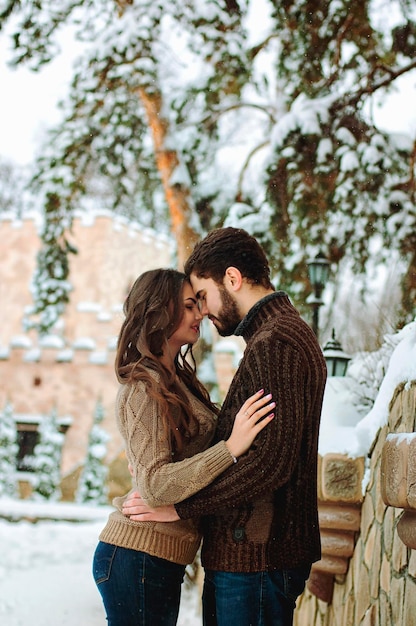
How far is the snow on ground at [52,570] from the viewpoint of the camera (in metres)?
5.59

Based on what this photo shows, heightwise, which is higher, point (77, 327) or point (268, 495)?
point (77, 327)

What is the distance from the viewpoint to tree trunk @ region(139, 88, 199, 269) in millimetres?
6891

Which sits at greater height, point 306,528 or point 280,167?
point 280,167

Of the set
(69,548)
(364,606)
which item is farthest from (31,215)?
(364,606)

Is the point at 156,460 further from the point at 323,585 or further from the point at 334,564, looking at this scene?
the point at 323,585

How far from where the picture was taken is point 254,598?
1.71 m

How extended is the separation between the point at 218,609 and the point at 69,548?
6.89 m

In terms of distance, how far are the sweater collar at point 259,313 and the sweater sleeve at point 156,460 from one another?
30cm

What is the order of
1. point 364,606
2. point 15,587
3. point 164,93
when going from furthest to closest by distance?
point 164,93
point 15,587
point 364,606

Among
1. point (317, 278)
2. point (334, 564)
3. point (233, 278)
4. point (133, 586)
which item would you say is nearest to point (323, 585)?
point (334, 564)

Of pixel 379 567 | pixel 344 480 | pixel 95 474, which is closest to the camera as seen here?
pixel 379 567

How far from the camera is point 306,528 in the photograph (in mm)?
1778

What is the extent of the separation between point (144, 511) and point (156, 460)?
6.3 inches

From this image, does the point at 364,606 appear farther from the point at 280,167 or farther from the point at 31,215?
the point at 31,215
